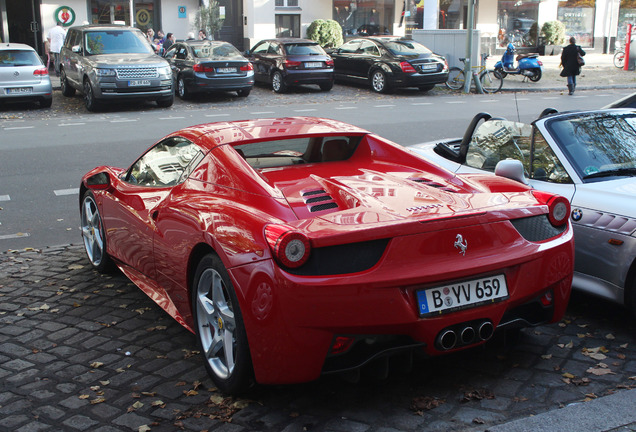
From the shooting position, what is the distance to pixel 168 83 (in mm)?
18062

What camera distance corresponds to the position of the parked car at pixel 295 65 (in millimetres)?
21531

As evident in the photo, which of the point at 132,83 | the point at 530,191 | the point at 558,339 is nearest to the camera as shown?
the point at 530,191

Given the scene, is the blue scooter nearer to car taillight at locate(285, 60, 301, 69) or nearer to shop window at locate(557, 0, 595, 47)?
car taillight at locate(285, 60, 301, 69)

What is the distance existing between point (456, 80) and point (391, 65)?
2679 millimetres

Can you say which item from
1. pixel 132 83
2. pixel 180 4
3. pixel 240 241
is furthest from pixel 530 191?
pixel 180 4

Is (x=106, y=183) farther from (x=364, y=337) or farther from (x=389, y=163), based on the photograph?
(x=364, y=337)

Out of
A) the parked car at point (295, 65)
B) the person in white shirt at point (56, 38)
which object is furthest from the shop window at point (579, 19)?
the person in white shirt at point (56, 38)

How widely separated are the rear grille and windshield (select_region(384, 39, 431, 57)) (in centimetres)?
765

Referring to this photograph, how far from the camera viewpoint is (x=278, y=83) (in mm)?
21984

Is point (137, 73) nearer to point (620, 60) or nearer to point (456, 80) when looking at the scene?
point (456, 80)

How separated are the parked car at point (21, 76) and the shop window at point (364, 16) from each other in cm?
2029

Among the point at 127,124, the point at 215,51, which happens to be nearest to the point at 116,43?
the point at 215,51

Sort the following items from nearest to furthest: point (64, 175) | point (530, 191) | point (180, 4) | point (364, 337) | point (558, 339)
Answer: point (364, 337) → point (530, 191) → point (558, 339) → point (64, 175) → point (180, 4)

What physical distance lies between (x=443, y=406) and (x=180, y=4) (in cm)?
3115
